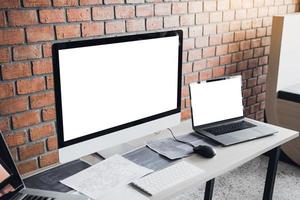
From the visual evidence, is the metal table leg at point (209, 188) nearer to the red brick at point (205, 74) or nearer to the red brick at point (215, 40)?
the red brick at point (205, 74)

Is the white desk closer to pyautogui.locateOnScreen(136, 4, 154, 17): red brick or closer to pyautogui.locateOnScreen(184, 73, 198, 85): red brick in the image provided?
pyautogui.locateOnScreen(184, 73, 198, 85): red brick

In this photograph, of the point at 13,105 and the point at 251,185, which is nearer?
the point at 13,105

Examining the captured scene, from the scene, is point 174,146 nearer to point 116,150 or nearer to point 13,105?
point 116,150

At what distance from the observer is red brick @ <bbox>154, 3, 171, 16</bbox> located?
6.84ft

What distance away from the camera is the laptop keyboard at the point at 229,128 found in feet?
5.51

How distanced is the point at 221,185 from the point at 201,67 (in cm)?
86

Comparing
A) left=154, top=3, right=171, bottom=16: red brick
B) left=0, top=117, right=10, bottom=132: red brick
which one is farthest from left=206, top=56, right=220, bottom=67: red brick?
left=0, top=117, right=10, bottom=132: red brick

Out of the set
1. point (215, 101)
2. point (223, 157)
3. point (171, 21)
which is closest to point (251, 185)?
point (215, 101)

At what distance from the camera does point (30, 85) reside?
5.36ft

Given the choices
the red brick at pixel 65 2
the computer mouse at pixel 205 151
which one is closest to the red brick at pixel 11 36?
the red brick at pixel 65 2

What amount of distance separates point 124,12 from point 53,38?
1.48 feet

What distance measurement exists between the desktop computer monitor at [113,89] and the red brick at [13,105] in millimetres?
484

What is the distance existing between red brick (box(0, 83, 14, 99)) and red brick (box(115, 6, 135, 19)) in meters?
0.68

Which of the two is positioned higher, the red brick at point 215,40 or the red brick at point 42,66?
the red brick at point 215,40
